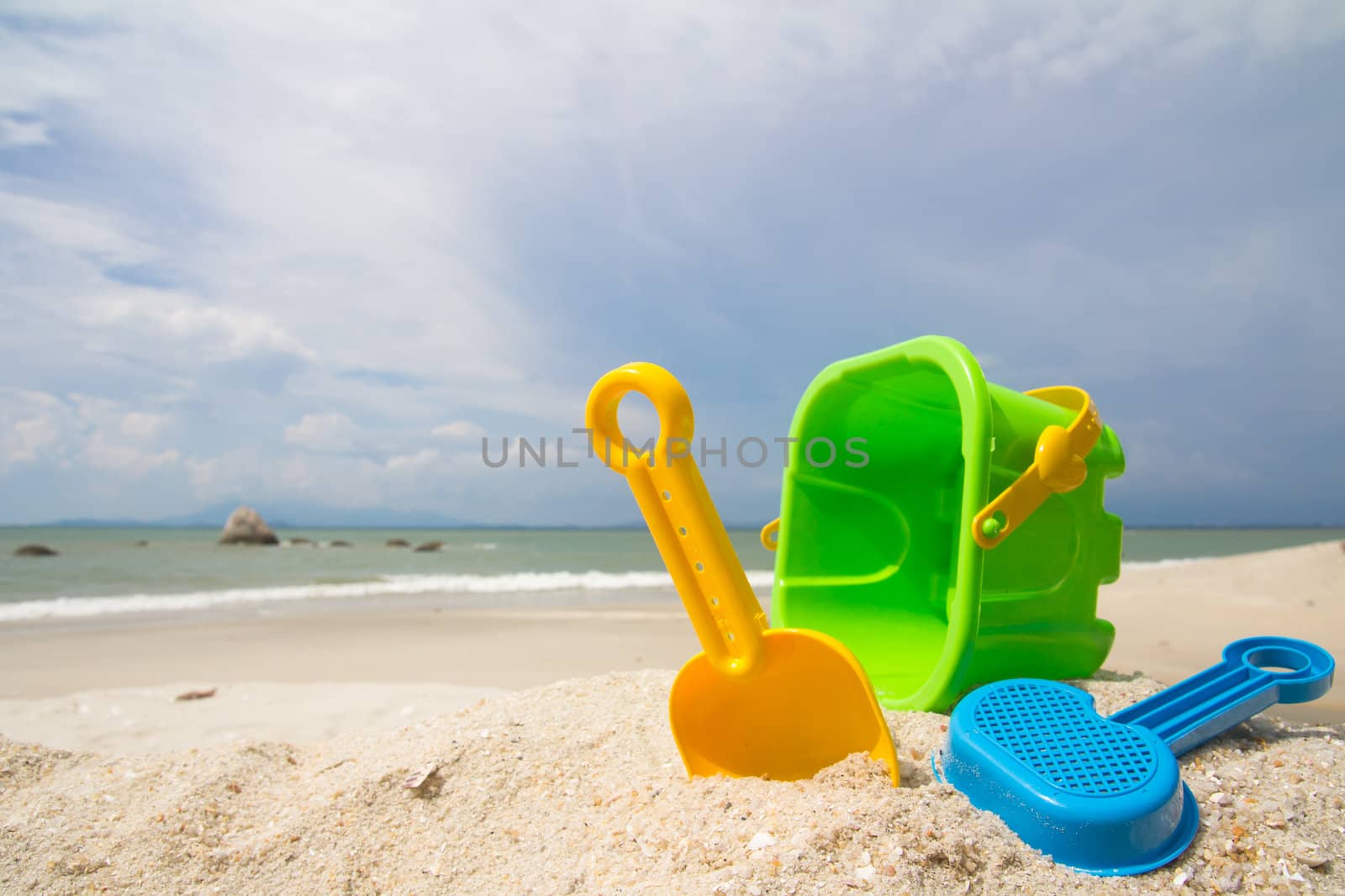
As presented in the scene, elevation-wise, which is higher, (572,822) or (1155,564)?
(572,822)

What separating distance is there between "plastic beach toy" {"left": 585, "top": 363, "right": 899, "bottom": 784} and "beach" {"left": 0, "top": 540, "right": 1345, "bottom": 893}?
15 cm

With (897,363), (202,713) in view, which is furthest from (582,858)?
(202,713)

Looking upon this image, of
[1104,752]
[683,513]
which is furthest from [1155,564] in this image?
[683,513]

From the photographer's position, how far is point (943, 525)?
3627mm

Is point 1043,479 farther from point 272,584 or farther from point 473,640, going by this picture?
point 272,584

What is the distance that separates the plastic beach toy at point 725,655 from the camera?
209 cm

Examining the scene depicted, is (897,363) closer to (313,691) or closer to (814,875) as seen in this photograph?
(814,875)

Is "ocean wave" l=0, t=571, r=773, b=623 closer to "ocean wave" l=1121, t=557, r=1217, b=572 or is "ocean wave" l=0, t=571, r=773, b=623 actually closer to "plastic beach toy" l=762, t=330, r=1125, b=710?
"plastic beach toy" l=762, t=330, r=1125, b=710

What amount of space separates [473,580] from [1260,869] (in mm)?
11437

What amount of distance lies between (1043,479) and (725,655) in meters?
1.23

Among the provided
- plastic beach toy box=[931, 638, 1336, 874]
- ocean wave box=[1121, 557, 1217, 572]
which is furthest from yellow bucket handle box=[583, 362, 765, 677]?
ocean wave box=[1121, 557, 1217, 572]

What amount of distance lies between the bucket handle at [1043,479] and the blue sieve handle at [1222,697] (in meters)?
0.63

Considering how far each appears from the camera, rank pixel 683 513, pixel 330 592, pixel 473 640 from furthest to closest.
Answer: pixel 330 592 < pixel 473 640 < pixel 683 513

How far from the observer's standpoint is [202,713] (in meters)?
3.70
